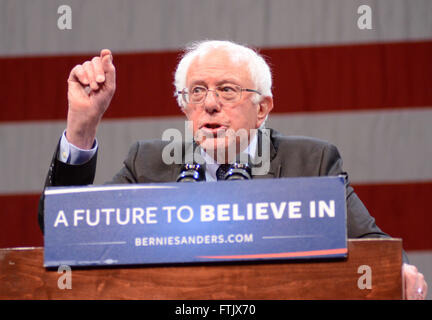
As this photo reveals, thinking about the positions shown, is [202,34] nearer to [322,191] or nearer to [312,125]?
[312,125]

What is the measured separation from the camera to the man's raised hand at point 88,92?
4.94 ft

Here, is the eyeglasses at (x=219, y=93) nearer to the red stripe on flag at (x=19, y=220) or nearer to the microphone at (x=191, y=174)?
the microphone at (x=191, y=174)

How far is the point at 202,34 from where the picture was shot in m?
2.46

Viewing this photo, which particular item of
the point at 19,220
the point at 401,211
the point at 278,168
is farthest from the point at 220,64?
the point at 19,220

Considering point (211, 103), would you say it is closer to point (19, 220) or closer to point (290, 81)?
point (290, 81)

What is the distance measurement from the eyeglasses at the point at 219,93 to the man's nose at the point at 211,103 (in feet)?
0.05

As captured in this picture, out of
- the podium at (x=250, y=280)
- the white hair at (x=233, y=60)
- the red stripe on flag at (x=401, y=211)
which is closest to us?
the podium at (x=250, y=280)

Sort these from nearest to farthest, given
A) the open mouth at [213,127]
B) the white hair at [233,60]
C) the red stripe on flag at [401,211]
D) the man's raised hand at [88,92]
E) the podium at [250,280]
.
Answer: the podium at [250,280] → the man's raised hand at [88,92] → the open mouth at [213,127] → the white hair at [233,60] → the red stripe on flag at [401,211]

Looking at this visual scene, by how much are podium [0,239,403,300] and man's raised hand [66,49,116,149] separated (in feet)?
1.82

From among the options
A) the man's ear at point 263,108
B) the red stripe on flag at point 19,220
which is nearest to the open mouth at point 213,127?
the man's ear at point 263,108

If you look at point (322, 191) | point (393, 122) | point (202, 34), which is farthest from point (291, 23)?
point (322, 191)

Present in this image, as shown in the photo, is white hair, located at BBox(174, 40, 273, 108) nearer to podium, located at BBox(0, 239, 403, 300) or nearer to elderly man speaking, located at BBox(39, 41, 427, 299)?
elderly man speaking, located at BBox(39, 41, 427, 299)

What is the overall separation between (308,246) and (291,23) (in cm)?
159

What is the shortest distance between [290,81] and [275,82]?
2.2 inches
